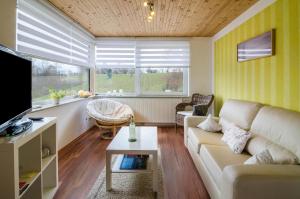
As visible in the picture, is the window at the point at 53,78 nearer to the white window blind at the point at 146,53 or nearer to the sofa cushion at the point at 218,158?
the white window blind at the point at 146,53

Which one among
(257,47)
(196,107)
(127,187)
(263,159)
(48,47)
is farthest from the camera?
(196,107)

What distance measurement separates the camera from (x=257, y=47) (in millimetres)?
3090

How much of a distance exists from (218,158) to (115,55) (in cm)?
427

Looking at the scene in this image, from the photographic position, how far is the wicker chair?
14.9 feet

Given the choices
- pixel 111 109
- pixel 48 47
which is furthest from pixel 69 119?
pixel 48 47

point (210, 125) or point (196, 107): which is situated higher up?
point (196, 107)

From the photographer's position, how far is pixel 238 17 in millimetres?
3861

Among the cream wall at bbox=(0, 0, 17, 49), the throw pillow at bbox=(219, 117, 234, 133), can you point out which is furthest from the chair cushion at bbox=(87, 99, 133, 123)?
the cream wall at bbox=(0, 0, 17, 49)

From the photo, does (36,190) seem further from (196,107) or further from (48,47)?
(196,107)

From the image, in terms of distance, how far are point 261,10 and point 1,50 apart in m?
3.18

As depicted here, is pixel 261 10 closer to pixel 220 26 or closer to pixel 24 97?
pixel 220 26

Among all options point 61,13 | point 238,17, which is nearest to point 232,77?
point 238,17

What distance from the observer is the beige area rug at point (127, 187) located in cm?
224

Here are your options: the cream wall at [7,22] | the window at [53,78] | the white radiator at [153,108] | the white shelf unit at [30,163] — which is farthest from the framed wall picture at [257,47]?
the window at [53,78]
